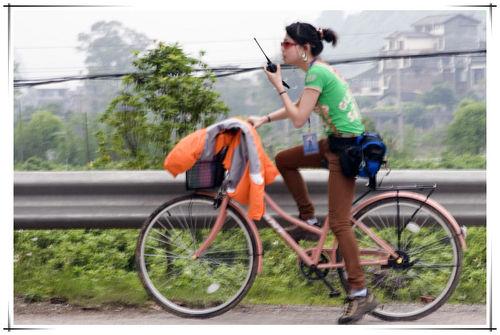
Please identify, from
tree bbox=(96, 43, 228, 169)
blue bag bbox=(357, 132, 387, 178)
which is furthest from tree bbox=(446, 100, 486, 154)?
blue bag bbox=(357, 132, 387, 178)

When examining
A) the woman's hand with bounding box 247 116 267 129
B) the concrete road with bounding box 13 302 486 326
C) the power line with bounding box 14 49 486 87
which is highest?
the power line with bounding box 14 49 486 87

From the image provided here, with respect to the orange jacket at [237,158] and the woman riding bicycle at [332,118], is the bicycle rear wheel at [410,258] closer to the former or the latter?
the woman riding bicycle at [332,118]

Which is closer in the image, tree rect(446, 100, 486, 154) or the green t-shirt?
the green t-shirt

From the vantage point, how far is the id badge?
502 centimetres

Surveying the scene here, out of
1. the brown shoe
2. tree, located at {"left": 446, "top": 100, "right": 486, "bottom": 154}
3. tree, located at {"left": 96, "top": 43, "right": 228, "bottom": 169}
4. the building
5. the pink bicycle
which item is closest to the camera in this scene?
the brown shoe

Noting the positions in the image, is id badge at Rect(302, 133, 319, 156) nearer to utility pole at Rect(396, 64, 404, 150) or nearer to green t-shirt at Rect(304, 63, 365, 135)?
green t-shirt at Rect(304, 63, 365, 135)

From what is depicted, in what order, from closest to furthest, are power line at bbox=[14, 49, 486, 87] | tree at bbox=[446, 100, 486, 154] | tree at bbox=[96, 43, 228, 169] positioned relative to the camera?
tree at bbox=[96, 43, 228, 169] < power line at bbox=[14, 49, 486, 87] < tree at bbox=[446, 100, 486, 154]

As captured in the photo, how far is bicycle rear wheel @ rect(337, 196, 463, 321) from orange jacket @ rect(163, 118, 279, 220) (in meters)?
0.66

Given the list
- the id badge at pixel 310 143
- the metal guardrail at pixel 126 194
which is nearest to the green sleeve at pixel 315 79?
the id badge at pixel 310 143

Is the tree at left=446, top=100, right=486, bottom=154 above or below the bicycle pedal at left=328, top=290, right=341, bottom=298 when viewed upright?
above

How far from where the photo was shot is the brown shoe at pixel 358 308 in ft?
16.3

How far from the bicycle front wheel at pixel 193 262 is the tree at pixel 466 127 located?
102 inches

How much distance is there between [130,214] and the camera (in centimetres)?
547

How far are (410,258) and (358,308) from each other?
1.70ft
